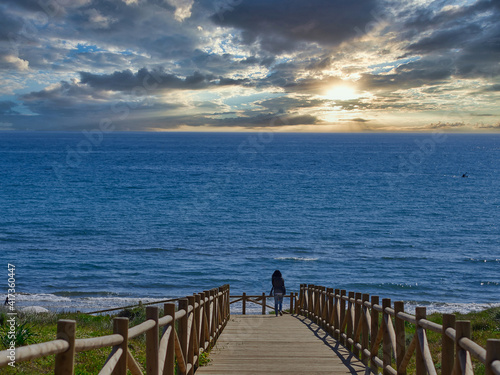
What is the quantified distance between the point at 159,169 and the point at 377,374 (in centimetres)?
10016

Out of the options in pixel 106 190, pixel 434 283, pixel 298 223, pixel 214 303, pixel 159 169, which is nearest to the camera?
pixel 214 303

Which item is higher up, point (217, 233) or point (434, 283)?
point (217, 233)

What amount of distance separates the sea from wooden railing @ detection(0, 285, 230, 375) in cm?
1819

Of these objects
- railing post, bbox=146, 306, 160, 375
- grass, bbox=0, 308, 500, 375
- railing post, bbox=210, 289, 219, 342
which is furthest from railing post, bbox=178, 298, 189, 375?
railing post, bbox=210, 289, 219, 342

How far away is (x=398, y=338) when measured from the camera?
6.45 m

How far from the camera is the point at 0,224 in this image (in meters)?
46.4

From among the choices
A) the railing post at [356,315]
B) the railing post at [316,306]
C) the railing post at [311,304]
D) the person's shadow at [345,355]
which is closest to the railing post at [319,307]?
the railing post at [316,306]

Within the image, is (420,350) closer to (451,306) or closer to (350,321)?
(350,321)

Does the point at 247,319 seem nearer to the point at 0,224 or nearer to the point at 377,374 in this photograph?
the point at 377,374

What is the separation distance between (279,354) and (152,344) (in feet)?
13.6

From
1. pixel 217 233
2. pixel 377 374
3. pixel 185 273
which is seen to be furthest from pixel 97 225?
pixel 377 374

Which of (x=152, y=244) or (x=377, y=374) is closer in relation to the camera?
(x=377, y=374)

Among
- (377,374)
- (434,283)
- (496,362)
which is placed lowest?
(434,283)

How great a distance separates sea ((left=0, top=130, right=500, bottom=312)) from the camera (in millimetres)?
30105
